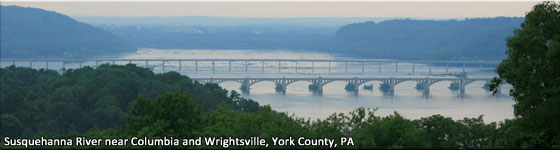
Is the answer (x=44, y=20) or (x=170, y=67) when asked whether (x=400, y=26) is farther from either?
(x=170, y=67)

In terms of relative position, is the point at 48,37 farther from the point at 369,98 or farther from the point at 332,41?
the point at 369,98

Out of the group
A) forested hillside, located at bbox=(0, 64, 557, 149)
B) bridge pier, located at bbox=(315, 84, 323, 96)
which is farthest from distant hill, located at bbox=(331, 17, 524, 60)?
forested hillside, located at bbox=(0, 64, 557, 149)

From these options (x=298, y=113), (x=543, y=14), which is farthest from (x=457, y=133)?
(x=298, y=113)

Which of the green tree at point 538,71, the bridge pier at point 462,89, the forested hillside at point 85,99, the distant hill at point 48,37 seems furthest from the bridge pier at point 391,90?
the distant hill at point 48,37

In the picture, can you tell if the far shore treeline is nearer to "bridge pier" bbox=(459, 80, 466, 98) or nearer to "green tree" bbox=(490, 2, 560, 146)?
"bridge pier" bbox=(459, 80, 466, 98)

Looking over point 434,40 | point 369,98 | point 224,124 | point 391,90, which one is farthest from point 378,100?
point 434,40

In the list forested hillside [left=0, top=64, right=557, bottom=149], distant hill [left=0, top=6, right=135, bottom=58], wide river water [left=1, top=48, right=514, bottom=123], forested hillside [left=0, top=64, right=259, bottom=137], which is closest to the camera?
forested hillside [left=0, top=64, right=557, bottom=149]

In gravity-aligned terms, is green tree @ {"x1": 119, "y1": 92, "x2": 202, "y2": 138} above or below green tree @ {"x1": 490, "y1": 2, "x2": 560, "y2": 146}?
below
